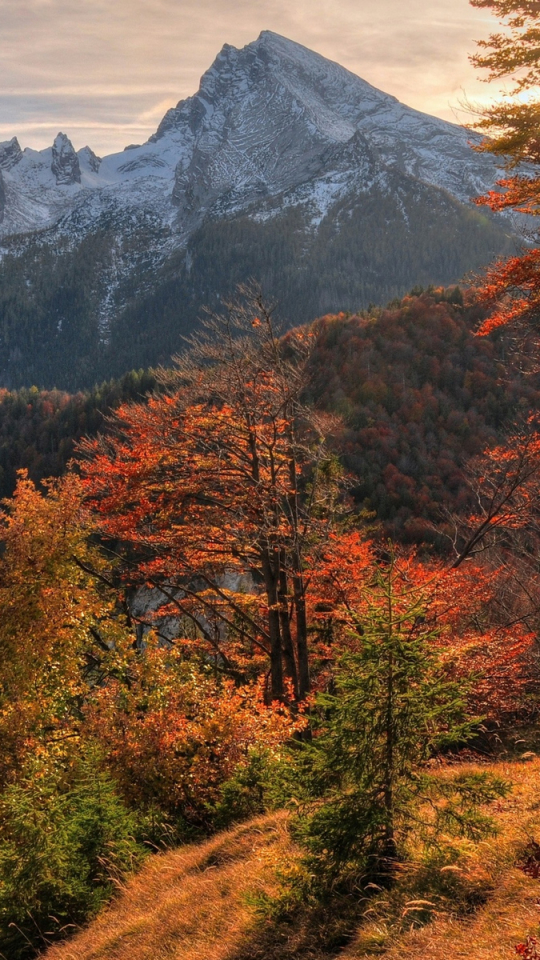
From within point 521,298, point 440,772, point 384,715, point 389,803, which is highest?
point 521,298

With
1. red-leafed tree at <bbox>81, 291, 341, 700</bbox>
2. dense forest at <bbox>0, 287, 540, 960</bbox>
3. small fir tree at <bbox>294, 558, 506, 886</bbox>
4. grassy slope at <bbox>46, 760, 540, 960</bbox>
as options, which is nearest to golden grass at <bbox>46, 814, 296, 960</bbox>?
grassy slope at <bbox>46, 760, 540, 960</bbox>

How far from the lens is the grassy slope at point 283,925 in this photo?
6133mm

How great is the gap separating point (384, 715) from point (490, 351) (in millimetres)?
87100

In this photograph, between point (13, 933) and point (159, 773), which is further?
point (159, 773)

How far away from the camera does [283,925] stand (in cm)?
756

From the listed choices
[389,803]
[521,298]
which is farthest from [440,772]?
[521,298]

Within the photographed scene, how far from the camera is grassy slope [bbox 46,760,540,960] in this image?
6133 millimetres

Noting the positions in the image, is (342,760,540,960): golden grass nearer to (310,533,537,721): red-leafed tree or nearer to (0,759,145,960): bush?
(0,759,145,960): bush

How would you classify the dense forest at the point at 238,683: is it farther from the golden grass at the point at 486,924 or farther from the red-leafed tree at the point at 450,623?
the golden grass at the point at 486,924

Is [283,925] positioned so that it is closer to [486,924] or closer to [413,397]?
[486,924]

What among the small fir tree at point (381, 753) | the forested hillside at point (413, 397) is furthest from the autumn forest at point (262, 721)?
the forested hillside at point (413, 397)

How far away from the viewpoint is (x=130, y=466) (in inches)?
749

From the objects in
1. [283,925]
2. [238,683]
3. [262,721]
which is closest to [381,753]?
[283,925]

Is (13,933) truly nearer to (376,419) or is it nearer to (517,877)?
(517,877)
